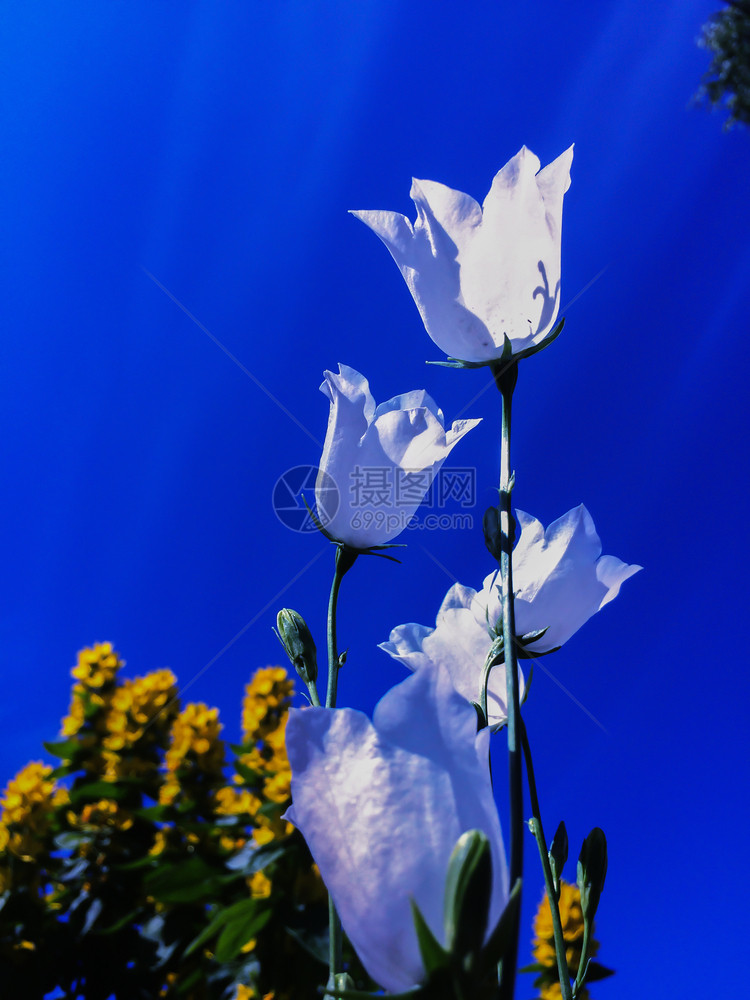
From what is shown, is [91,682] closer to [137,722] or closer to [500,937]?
[137,722]

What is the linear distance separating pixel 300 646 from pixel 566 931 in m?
1.27

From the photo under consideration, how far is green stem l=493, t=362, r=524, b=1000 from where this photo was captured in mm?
250

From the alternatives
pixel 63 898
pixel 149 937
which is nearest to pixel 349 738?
pixel 149 937

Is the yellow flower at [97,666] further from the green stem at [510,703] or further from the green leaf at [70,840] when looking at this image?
the green stem at [510,703]

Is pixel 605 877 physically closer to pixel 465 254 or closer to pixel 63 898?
pixel 465 254

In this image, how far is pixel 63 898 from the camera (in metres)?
1.12

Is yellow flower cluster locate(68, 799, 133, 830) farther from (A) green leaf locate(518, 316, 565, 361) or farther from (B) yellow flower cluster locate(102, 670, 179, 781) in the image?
(A) green leaf locate(518, 316, 565, 361)

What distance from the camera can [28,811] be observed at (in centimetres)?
124

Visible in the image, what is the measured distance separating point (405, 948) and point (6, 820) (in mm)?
1242

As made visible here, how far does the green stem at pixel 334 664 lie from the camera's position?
42cm

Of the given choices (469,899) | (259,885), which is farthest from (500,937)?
(259,885)

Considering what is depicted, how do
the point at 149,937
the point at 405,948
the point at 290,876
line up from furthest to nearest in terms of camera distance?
the point at 149,937
the point at 290,876
the point at 405,948

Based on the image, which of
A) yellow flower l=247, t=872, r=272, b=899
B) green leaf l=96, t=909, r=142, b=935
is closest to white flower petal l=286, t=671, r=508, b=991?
yellow flower l=247, t=872, r=272, b=899

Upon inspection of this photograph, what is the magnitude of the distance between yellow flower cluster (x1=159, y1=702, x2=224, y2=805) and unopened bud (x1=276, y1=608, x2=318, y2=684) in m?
0.85
